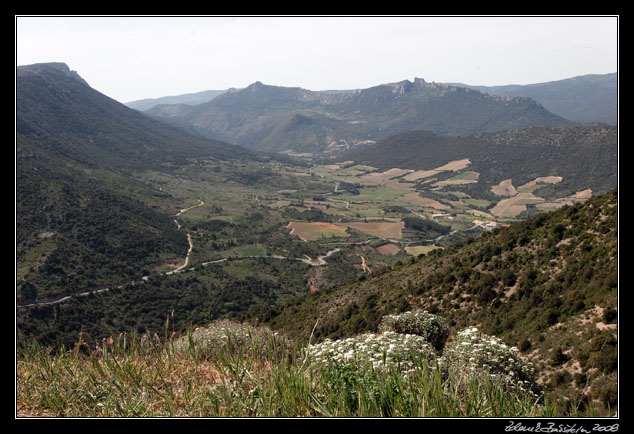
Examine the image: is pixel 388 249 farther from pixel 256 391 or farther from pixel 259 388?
pixel 259 388

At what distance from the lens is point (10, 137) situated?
12.0 feet

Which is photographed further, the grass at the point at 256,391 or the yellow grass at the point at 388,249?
the yellow grass at the point at 388,249

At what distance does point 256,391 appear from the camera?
147 inches

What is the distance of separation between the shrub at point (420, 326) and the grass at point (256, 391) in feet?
28.5

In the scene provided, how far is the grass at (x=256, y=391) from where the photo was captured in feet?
10.6

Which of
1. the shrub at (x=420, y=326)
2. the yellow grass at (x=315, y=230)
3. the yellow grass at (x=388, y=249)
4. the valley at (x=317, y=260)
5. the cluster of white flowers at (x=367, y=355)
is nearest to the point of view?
the cluster of white flowers at (x=367, y=355)

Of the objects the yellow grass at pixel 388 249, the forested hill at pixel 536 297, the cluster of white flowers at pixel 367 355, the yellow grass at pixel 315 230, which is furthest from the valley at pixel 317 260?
the yellow grass at pixel 315 230

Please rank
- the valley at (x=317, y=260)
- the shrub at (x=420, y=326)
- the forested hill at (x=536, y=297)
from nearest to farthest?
the shrub at (x=420, y=326), the forested hill at (x=536, y=297), the valley at (x=317, y=260)

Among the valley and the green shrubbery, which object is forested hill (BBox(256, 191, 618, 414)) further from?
the green shrubbery

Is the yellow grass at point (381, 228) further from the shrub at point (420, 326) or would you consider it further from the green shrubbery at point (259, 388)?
the green shrubbery at point (259, 388)

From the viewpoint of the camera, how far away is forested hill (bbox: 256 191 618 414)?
1523 cm

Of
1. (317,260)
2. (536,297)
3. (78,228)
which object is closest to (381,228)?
(317,260)

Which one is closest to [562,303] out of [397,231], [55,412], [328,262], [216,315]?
[55,412]

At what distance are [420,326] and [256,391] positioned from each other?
10.3 m
